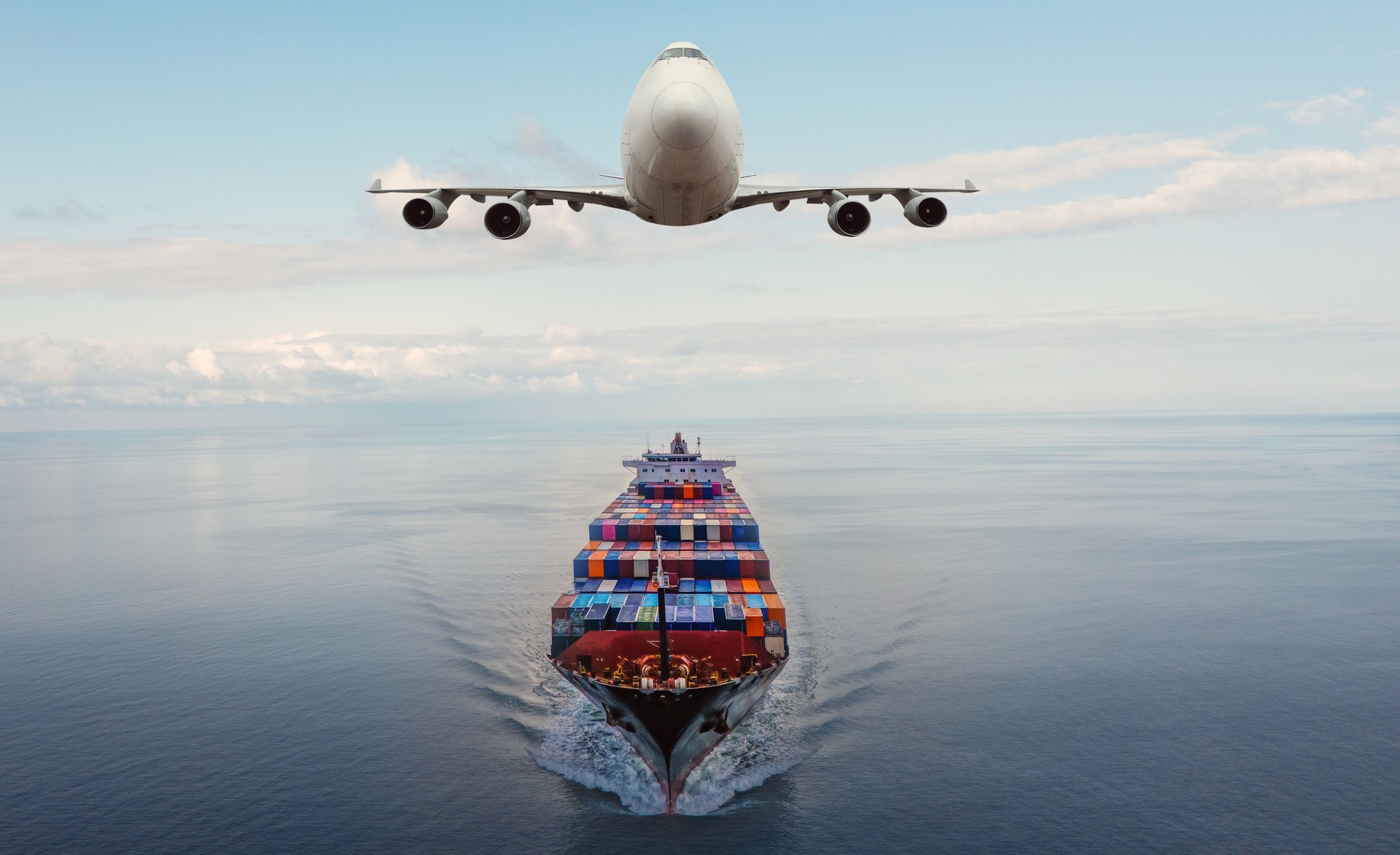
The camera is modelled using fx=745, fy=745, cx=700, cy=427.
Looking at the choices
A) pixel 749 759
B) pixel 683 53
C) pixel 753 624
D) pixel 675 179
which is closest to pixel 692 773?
pixel 749 759

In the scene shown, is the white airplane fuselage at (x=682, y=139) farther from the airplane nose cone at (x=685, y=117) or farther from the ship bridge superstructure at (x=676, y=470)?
the ship bridge superstructure at (x=676, y=470)

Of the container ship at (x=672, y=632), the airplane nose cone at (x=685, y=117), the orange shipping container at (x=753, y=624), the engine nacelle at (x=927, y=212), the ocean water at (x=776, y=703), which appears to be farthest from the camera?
the orange shipping container at (x=753, y=624)

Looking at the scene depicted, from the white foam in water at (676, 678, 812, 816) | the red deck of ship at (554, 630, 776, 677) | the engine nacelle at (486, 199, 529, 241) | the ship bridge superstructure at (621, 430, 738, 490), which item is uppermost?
the engine nacelle at (486, 199, 529, 241)

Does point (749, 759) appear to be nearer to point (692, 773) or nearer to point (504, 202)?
point (692, 773)

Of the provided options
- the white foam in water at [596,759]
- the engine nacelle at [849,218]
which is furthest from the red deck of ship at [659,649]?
the engine nacelle at [849,218]

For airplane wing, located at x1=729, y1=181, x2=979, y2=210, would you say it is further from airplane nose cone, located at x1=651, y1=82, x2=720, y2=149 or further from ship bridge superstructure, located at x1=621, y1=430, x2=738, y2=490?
ship bridge superstructure, located at x1=621, y1=430, x2=738, y2=490

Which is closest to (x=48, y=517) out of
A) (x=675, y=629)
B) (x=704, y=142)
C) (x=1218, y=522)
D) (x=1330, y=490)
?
(x=675, y=629)

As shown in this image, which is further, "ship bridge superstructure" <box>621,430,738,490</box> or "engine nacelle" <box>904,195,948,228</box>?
"ship bridge superstructure" <box>621,430,738,490</box>

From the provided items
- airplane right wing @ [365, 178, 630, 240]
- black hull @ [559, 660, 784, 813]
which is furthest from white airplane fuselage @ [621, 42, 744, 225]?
black hull @ [559, 660, 784, 813]
